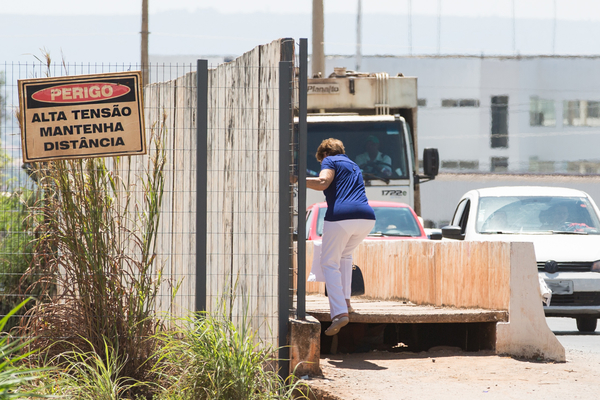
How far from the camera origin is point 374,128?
1246cm

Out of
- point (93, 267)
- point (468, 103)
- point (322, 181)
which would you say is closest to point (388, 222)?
point (322, 181)

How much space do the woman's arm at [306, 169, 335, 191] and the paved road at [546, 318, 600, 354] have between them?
3258mm

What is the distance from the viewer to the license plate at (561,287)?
9.10 meters

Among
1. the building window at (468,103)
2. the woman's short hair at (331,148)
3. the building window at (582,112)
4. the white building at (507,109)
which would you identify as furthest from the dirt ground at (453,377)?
the building window at (582,112)

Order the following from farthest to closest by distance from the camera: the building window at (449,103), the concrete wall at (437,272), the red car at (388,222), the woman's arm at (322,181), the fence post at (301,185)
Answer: the building window at (449,103) < the red car at (388,222) < the concrete wall at (437,272) < the woman's arm at (322,181) < the fence post at (301,185)

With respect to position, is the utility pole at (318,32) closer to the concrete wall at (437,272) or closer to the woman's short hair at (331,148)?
the concrete wall at (437,272)

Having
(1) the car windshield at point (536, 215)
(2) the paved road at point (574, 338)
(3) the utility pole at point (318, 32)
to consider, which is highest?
(3) the utility pole at point (318, 32)

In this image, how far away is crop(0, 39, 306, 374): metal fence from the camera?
5.95 m

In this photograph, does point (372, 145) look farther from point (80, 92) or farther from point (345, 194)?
point (80, 92)

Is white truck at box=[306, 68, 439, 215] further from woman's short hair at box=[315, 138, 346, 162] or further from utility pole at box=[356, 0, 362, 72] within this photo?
utility pole at box=[356, 0, 362, 72]

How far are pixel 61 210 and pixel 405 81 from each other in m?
8.40

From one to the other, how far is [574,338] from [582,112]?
26885mm

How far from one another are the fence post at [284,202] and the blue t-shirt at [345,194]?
0.62 m

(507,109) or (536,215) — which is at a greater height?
(507,109)
